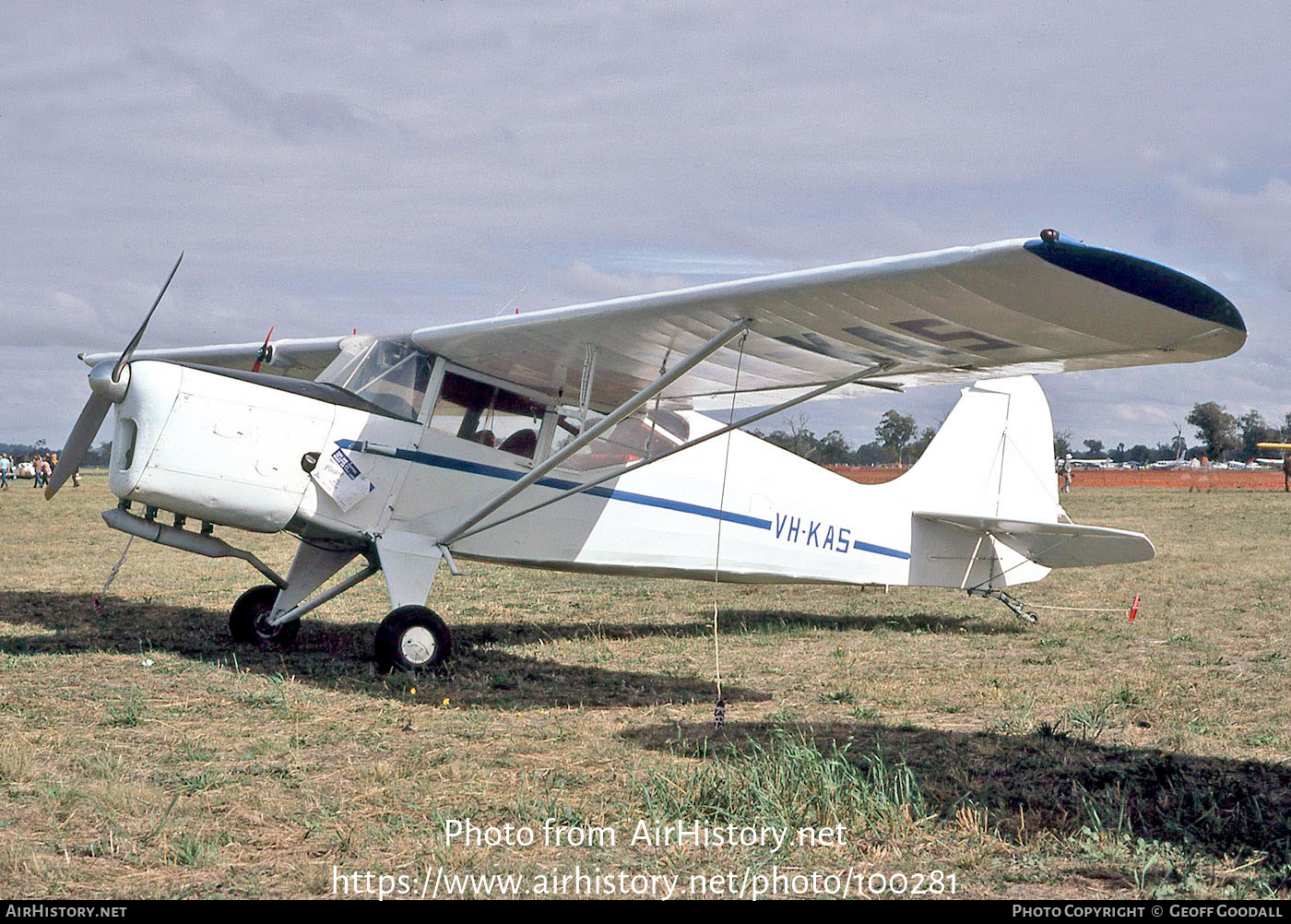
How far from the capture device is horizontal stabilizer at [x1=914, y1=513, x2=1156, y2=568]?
28.6 feet

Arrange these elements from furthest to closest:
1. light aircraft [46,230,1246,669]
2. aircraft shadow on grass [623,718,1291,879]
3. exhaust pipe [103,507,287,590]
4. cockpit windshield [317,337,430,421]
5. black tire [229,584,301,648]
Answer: black tire [229,584,301,648]
cockpit windshield [317,337,430,421]
exhaust pipe [103,507,287,590]
light aircraft [46,230,1246,669]
aircraft shadow on grass [623,718,1291,879]

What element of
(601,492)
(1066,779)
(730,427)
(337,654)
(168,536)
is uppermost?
(730,427)

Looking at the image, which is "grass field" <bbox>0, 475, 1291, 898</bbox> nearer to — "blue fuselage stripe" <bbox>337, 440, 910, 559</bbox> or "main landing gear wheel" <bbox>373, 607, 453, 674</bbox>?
"main landing gear wheel" <bbox>373, 607, 453, 674</bbox>

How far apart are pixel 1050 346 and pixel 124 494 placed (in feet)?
17.6

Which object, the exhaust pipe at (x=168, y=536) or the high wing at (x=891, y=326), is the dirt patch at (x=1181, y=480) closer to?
the high wing at (x=891, y=326)

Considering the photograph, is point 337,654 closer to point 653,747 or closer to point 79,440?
point 79,440

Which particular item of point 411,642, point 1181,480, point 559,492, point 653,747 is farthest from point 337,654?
point 1181,480

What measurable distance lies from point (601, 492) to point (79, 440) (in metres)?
3.91

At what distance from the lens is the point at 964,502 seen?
32.7 ft

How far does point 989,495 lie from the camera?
10.0 meters

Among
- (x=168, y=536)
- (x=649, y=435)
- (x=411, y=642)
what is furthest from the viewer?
(x=649, y=435)

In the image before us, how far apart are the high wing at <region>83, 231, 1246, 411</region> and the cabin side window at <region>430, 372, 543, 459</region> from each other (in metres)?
0.13

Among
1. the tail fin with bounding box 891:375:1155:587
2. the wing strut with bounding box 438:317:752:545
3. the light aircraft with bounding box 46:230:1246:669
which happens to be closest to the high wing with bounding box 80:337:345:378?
the light aircraft with bounding box 46:230:1246:669

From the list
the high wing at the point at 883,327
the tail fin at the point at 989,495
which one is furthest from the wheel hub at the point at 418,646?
the tail fin at the point at 989,495
